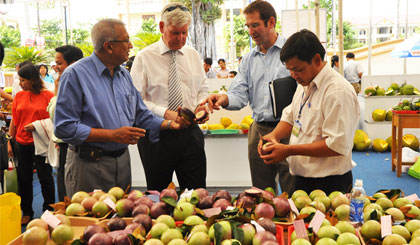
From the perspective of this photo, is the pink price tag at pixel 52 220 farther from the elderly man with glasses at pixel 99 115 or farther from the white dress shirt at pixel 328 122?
the white dress shirt at pixel 328 122

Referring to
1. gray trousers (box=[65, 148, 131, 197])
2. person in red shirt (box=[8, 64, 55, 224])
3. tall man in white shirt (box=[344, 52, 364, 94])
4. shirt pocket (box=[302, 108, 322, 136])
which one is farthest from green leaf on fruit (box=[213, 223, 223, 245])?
tall man in white shirt (box=[344, 52, 364, 94])

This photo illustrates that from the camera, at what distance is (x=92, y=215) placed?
1771 mm

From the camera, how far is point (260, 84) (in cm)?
283

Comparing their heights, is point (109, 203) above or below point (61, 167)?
above

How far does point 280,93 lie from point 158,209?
4.19ft

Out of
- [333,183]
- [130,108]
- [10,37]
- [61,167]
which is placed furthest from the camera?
[10,37]

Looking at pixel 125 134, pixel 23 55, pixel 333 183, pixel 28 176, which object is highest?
pixel 23 55

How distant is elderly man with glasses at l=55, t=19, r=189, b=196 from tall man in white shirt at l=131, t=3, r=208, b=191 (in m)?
0.34

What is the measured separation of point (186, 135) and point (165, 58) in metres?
0.55

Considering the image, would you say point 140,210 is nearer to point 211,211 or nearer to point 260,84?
point 211,211

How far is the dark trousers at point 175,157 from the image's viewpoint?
107 inches

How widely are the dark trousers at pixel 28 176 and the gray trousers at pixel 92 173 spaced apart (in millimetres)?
2022

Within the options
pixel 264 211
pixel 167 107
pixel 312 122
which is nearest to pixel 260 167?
pixel 167 107

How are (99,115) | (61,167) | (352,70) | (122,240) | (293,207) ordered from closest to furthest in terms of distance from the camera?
(122,240) → (293,207) → (99,115) → (61,167) → (352,70)
